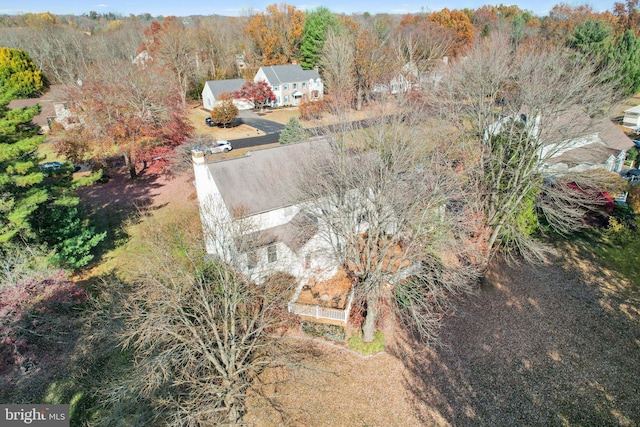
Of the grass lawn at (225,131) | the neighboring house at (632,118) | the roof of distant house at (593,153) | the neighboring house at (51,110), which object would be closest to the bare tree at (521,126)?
the roof of distant house at (593,153)

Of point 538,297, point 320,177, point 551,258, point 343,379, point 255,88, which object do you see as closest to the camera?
point 343,379

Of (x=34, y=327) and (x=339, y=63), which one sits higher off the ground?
(x=339, y=63)

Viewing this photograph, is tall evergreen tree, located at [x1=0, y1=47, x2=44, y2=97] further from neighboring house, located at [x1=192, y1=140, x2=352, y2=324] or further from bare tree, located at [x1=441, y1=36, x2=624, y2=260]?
bare tree, located at [x1=441, y1=36, x2=624, y2=260]

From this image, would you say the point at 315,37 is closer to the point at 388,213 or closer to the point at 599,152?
the point at 599,152

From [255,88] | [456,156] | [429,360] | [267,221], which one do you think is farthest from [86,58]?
[429,360]

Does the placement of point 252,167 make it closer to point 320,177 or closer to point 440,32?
point 320,177

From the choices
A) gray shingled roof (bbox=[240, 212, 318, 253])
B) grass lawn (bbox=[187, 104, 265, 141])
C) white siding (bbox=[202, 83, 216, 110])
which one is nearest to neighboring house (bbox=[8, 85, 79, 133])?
grass lawn (bbox=[187, 104, 265, 141])

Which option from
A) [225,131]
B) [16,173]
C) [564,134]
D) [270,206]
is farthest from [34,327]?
[225,131]
